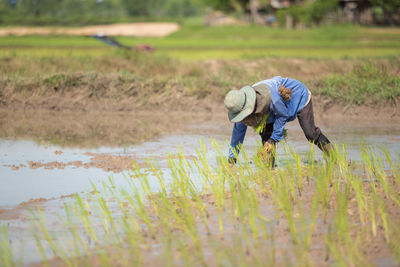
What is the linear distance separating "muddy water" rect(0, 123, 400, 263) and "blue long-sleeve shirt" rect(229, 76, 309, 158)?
601mm

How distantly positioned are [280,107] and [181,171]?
1039 millimetres

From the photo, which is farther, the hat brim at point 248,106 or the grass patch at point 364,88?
the grass patch at point 364,88

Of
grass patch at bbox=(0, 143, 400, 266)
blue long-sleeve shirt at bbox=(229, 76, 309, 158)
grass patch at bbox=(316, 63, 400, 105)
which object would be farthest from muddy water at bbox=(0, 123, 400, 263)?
grass patch at bbox=(316, 63, 400, 105)

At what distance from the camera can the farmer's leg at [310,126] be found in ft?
17.6

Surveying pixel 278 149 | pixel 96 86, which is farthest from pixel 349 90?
pixel 96 86

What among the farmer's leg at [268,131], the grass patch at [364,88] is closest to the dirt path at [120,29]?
the grass patch at [364,88]

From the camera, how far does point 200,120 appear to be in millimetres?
9125

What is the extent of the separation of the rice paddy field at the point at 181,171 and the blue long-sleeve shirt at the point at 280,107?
21 centimetres

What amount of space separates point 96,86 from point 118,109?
62 centimetres

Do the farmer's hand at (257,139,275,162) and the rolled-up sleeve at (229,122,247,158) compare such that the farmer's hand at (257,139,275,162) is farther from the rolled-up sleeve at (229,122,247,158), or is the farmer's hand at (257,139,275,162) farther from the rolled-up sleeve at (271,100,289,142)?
the rolled-up sleeve at (229,122,247,158)

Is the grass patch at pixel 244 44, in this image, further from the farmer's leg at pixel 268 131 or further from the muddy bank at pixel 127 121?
the farmer's leg at pixel 268 131

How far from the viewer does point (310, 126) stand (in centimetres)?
540

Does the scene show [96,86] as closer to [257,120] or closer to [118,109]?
[118,109]

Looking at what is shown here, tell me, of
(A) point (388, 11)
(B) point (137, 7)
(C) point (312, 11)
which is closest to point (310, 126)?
(C) point (312, 11)
